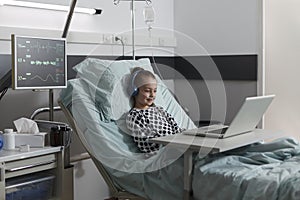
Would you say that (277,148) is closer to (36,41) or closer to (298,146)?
(298,146)

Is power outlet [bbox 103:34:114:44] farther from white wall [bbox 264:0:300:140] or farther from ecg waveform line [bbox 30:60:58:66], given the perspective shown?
white wall [bbox 264:0:300:140]

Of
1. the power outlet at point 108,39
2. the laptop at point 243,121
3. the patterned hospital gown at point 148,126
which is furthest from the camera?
the power outlet at point 108,39

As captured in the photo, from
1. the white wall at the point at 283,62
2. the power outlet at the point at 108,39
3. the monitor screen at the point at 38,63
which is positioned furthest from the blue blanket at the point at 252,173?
the power outlet at the point at 108,39

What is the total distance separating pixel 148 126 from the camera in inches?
102

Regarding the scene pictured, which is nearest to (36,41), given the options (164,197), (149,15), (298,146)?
(164,197)

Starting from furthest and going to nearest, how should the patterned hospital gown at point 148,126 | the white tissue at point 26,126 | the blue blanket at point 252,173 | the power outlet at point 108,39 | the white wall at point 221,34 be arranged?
the white wall at point 221,34 → the power outlet at point 108,39 → the patterned hospital gown at point 148,126 → the white tissue at point 26,126 → the blue blanket at point 252,173

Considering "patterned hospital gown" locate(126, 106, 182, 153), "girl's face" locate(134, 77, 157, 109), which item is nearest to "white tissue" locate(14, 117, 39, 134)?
"patterned hospital gown" locate(126, 106, 182, 153)

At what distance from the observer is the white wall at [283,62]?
3.50 m

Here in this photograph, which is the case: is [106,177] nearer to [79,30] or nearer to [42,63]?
[42,63]

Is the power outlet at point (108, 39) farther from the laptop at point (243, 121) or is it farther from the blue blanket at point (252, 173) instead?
the blue blanket at point (252, 173)

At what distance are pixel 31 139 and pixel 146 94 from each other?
2.54 ft

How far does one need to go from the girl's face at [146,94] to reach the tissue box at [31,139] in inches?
26.8

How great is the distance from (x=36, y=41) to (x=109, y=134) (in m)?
0.67

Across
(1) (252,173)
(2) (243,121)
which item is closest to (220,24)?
(2) (243,121)
